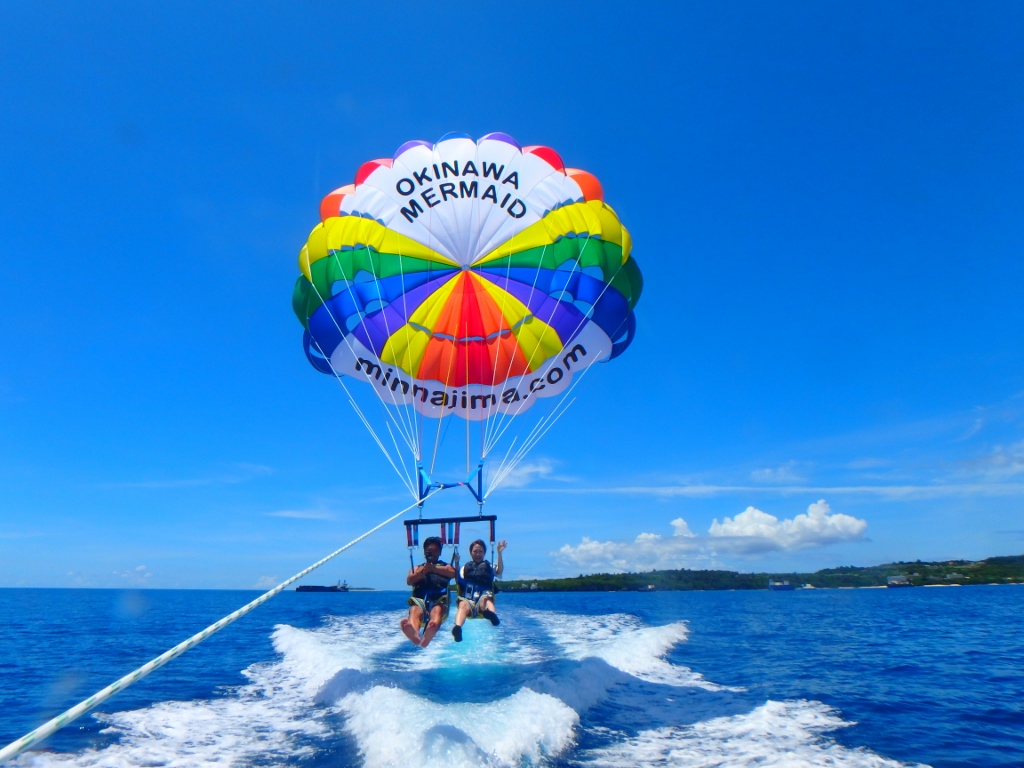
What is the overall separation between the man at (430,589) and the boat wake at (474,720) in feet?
4.07

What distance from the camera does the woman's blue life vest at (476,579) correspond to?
25.5ft

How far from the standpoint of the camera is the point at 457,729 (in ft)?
24.2

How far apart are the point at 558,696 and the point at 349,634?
11.5 metres

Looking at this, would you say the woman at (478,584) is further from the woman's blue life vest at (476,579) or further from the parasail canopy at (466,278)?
the parasail canopy at (466,278)

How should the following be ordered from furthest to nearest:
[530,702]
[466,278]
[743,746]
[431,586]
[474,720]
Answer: [466,278], [530,702], [474,720], [743,746], [431,586]

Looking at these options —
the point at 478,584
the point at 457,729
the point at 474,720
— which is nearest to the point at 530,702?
the point at 474,720

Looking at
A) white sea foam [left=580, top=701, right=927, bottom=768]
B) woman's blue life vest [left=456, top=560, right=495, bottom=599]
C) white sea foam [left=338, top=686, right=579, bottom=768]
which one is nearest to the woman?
woman's blue life vest [left=456, top=560, right=495, bottom=599]

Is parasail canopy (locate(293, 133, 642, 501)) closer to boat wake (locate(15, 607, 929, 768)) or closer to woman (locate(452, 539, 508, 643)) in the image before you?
woman (locate(452, 539, 508, 643))

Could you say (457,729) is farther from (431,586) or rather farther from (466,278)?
(466,278)

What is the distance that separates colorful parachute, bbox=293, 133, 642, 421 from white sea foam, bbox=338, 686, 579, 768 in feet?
14.8

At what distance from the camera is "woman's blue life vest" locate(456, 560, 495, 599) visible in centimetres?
777

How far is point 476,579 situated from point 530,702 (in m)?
2.46

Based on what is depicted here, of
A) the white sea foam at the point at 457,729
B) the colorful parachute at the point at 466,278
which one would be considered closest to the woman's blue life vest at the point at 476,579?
the white sea foam at the point at 457,729

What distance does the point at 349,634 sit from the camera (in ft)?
62.2
